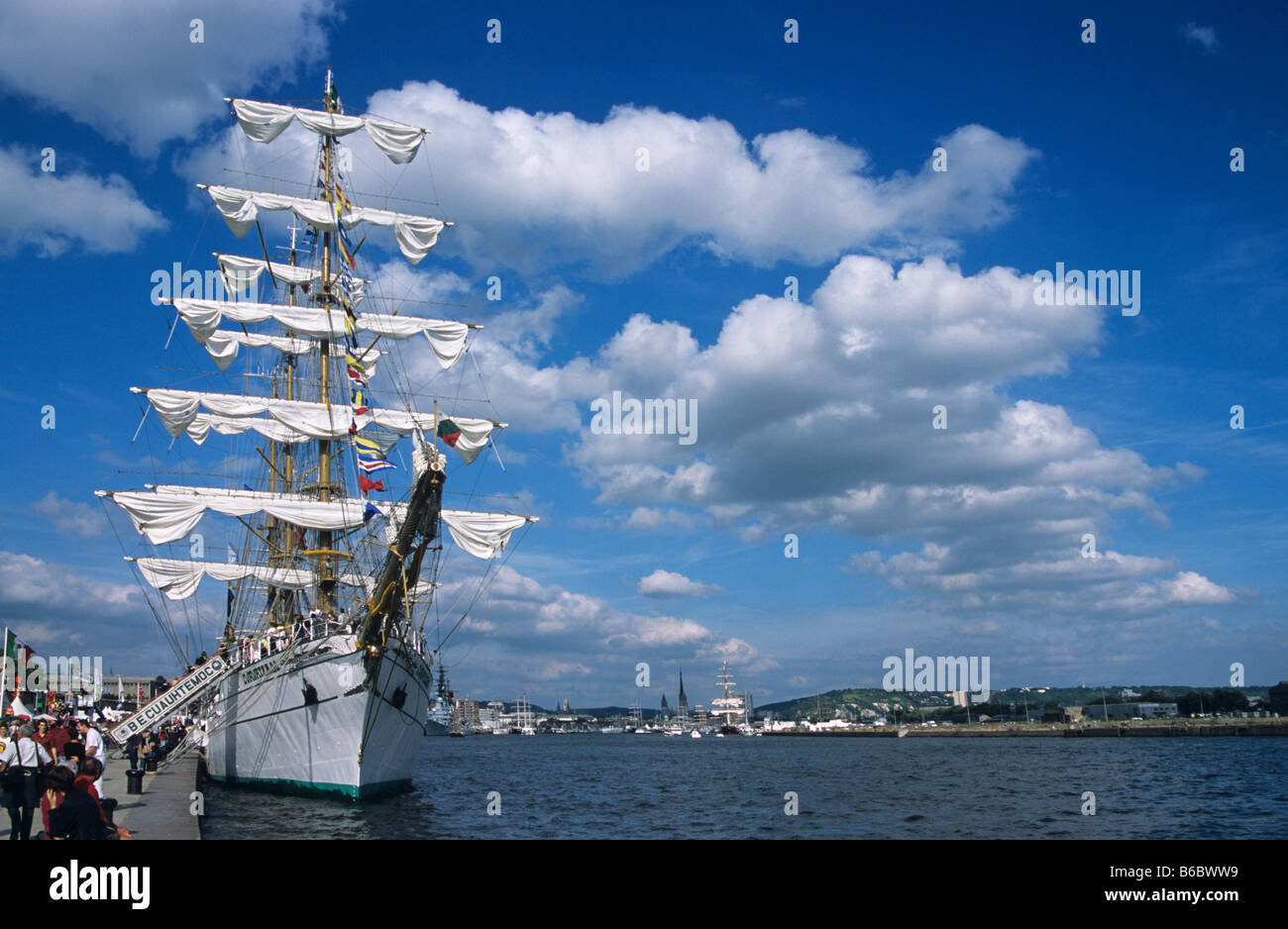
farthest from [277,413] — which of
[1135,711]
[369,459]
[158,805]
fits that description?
[1135,711]

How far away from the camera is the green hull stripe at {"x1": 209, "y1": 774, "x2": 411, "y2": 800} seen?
3180 cm

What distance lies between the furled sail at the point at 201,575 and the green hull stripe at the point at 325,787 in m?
8.90

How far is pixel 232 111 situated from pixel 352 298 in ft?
32.5

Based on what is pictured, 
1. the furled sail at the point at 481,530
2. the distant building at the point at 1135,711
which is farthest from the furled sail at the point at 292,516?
the distant building at the point at 1135,711

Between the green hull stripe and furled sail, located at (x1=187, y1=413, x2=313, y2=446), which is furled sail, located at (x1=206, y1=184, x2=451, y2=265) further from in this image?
the green hull stripe

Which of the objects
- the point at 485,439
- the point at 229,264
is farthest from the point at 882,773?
the point at 229,264

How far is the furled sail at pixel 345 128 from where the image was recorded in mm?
43125

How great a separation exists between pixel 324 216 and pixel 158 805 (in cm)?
2722

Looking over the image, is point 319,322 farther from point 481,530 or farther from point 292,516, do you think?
point 481,530

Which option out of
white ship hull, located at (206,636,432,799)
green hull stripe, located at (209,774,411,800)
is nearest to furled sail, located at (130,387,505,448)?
white ship hull, located at (206,636,432,799)

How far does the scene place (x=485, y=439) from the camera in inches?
1713
